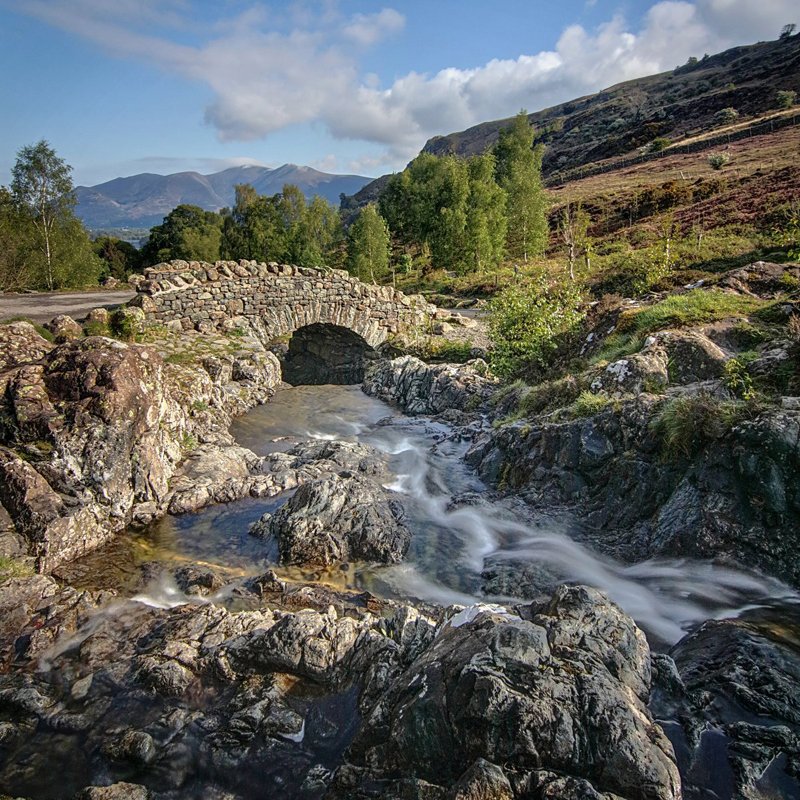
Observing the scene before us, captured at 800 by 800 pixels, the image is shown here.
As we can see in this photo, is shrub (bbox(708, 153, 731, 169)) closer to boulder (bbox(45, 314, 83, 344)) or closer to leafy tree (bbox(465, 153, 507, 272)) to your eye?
leafy tree (bbox(465, 153, 507, 272))

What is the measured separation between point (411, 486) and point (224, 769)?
7990mm

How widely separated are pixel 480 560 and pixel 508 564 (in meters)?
0.60

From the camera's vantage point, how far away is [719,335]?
12.2 meters

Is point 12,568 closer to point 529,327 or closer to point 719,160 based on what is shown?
point 529,327

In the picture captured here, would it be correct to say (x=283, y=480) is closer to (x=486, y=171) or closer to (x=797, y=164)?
(x=486, y=171)

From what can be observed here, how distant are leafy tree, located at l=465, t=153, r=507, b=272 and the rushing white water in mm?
33371

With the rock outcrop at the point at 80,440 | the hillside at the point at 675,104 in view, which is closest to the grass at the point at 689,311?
the rock outcrop at the point at 80,440

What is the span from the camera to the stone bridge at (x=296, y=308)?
66.1ft

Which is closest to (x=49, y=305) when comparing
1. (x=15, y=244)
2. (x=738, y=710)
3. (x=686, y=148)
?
(x=15, y=244)

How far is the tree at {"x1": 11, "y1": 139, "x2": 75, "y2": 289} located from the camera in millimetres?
35594

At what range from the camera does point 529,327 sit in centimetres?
1755

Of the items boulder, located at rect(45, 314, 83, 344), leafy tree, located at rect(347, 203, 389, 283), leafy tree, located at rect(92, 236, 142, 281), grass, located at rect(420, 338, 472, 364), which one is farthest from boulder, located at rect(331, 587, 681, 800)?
leafy tree, located at rect(92, 236, 142, 281)

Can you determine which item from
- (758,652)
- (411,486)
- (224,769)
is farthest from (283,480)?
(758,652)

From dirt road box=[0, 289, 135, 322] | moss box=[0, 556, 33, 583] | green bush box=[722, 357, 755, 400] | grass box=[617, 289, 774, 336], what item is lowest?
moss box=[0, 556, 33, 583]
